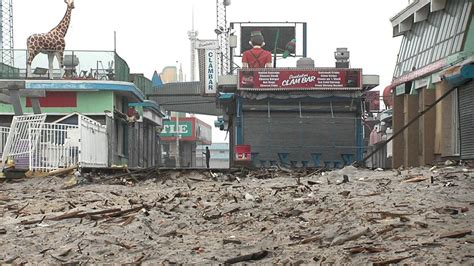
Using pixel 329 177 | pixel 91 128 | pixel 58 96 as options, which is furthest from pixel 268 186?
pixel 58 96

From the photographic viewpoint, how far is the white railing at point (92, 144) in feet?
63.0

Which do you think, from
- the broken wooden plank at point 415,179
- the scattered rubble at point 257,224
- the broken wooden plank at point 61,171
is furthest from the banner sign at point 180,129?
the broken wooden plank at point 415,179

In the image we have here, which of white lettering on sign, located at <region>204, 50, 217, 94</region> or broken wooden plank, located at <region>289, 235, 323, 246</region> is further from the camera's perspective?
white lettering on sign, located at <region>204, 50, 217, 94</region>

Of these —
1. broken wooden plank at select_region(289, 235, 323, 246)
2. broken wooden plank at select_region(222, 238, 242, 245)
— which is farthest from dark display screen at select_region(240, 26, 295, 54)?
broken wooden plank at select_region(289, 235, 323, 246)

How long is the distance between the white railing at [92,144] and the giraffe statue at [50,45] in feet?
34.1

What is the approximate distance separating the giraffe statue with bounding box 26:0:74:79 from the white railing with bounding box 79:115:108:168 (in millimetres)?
10380

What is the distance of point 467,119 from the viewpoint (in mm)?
21266

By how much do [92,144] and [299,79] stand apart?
1017 cm

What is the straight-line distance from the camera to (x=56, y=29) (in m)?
33.6

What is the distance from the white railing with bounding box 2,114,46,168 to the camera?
17938 mm

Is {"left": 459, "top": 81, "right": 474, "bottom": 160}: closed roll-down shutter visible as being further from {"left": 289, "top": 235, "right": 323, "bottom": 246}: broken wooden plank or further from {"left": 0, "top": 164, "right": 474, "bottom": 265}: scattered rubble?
{"left": 289, "top": 235, "right": 323, "bottom": 246}: broken wooden plank

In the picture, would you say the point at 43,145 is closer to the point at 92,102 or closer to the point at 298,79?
the point at 298,79

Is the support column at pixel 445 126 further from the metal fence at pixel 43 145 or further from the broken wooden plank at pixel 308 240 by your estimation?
the broken wooden plank at pixel 308 240

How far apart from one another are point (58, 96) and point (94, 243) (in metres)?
27.0
